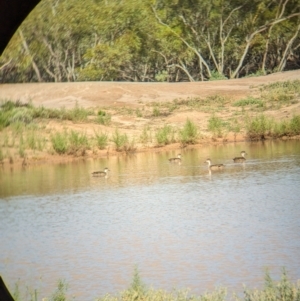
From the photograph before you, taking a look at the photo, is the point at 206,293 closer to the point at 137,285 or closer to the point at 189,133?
the point at 137,285

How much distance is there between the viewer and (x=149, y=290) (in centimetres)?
304

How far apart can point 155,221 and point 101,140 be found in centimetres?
63

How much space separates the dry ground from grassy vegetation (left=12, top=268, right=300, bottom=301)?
87 cm

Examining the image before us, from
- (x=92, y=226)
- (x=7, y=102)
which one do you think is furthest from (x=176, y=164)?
(x=7, y=102)

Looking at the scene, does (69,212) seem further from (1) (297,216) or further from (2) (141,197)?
(1) (297,216)

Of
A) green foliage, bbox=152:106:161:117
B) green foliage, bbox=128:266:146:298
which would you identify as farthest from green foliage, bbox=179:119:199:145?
green foliage, bbox=128:266:146:298

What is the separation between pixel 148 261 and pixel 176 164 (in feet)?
2.22

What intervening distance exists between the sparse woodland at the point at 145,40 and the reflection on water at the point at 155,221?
0.46 metres

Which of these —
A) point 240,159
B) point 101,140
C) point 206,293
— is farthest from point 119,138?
point 206,293

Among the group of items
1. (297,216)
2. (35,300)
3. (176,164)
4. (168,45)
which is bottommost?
(35,300)

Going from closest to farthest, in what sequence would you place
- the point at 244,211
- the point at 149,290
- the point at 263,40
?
the point at 149,290 < the point at 244,211 < the point at 263,40

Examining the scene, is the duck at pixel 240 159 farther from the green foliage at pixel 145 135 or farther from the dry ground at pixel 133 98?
the green foliage at pixel 145 135

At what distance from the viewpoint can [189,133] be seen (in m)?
3.69

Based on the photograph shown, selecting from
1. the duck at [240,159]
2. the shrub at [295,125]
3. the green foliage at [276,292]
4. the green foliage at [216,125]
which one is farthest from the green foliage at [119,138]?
the green foliage at [276,292]
